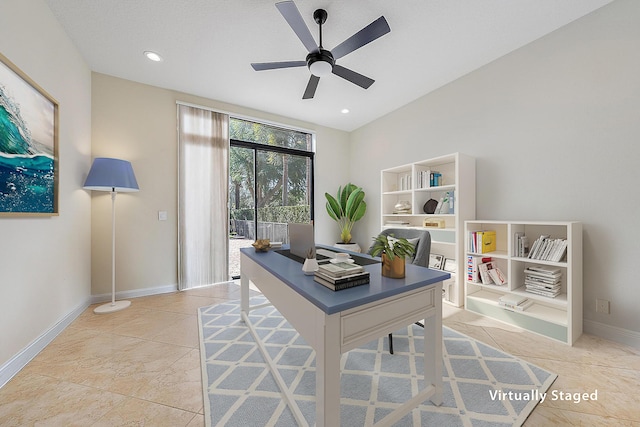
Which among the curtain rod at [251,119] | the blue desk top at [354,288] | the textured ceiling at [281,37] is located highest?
the textured ceiling at [281,37]

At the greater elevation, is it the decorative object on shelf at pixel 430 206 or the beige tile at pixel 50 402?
the decorative object on shelf at pixel 430 206

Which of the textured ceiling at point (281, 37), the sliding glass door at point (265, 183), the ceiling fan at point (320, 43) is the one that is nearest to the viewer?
the ceiling fan at point (320, 43)

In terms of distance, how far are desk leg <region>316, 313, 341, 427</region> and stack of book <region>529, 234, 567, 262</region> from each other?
7.23 ft

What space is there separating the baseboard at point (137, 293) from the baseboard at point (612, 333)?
4.56 metres

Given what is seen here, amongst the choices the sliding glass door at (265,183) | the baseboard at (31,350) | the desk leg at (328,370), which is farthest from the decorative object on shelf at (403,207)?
the baseboard at (31,350)

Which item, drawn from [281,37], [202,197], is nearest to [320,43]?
[281,37]

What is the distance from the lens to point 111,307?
260 centimetres

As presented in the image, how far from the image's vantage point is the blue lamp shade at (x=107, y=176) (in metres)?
2.41

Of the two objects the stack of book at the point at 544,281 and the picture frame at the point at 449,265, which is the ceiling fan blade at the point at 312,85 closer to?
the picture frame at the point at 449,265

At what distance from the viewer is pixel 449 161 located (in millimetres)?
2996

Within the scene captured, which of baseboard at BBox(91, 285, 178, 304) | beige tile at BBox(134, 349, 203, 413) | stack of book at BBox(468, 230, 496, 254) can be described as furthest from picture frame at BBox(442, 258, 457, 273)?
baseboard at BBox(91, 285, 178, 304)

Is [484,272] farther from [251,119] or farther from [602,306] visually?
[251,119]

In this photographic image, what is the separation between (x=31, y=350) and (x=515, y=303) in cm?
399

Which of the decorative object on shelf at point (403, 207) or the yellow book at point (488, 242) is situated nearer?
the yellow book at point (488, 242)
